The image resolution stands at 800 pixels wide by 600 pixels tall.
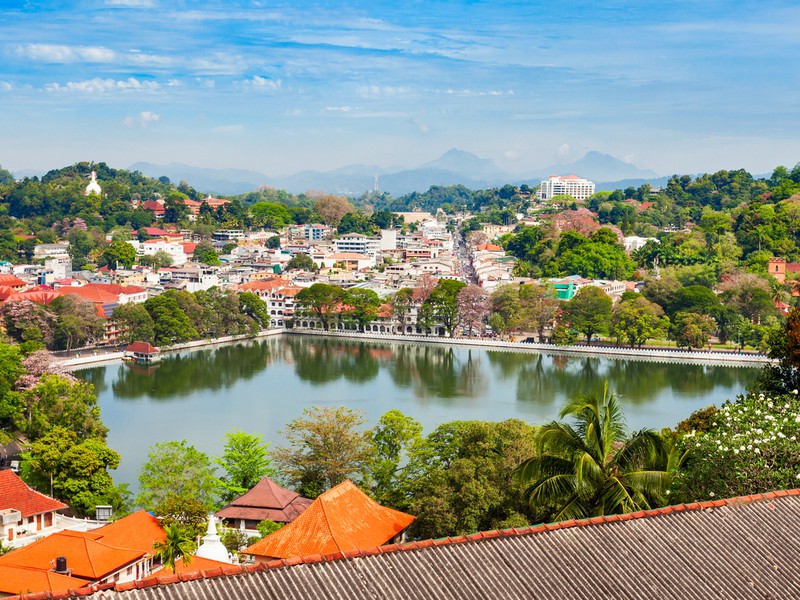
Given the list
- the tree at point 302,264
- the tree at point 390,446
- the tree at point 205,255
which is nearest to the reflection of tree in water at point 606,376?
the tree at point 390,446

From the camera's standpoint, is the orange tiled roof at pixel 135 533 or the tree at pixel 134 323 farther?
the tree at pixel 134 323

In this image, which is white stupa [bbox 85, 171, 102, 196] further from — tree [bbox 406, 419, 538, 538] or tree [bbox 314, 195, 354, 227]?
tree [bbox 406, 419, 538, 538]

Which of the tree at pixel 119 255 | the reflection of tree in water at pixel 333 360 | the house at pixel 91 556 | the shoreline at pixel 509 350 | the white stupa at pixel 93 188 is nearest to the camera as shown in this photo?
the house at pixel 91 556

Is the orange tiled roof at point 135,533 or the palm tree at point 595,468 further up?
the palm tree at point 595,468

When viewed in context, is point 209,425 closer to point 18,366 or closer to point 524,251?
point 18,366

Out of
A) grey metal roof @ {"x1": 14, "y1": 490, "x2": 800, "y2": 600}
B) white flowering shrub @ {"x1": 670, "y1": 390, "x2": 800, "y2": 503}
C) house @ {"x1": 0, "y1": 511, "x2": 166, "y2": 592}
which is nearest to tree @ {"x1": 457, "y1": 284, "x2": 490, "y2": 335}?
house @ {"x1": 0, "y1": 511, "x2": 166, "y2": 592}

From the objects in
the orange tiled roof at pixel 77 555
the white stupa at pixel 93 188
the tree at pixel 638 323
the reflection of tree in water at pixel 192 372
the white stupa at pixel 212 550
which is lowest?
the reflection of tree in water at pixel 192 372

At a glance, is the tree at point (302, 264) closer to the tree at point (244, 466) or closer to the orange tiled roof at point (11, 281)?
the orange tiled roof at point (11, 281)
